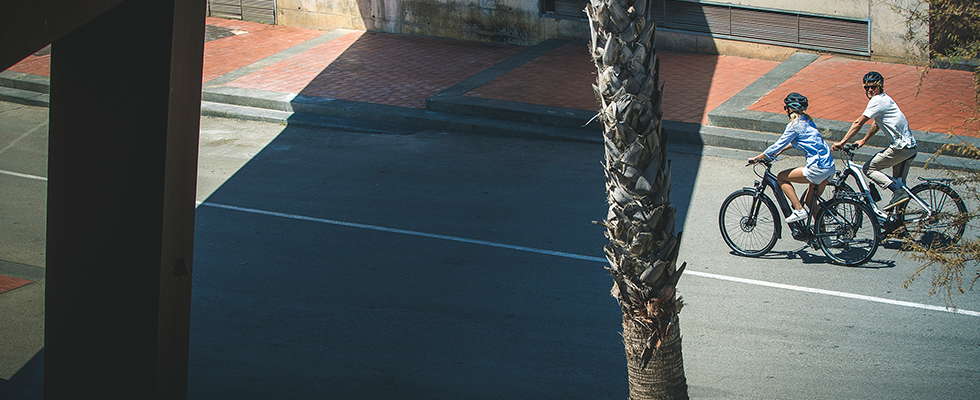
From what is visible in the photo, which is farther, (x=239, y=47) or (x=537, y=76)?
(x=239, y=47)

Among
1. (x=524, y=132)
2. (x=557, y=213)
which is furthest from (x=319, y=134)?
(x=557, y=213)

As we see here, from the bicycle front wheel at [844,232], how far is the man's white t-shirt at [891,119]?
35.0 inches

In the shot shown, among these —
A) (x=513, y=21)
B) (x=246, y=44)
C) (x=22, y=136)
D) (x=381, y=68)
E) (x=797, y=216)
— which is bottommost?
(x=22, y=136)

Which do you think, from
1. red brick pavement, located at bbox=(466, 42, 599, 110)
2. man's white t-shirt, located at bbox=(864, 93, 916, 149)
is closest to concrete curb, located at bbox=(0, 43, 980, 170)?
red brick pavement, located at bbox=(466, 42, 599, 110)

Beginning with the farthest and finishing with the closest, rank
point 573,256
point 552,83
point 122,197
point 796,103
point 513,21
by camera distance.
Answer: point 513,21 < point 552,83 < point 573,256 < point 796,103 < point 122,197

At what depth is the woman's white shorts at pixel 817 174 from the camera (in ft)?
27.5

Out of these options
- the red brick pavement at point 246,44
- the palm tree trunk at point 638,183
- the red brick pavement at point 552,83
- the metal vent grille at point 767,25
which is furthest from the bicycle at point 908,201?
the red brick pavement at point 246,44

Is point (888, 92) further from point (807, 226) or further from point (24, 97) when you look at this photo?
point (24, 97)

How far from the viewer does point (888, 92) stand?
1344 cm

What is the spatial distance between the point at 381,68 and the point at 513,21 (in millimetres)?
3258

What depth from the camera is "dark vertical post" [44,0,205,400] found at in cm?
482

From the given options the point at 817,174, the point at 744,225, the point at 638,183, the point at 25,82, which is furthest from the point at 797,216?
the point at 25,82

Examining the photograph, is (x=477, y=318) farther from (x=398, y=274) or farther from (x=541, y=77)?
(x=541, y=77)

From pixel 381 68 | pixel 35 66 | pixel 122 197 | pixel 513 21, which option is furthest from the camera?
pixel 513 21
